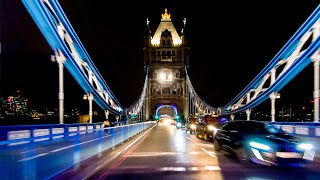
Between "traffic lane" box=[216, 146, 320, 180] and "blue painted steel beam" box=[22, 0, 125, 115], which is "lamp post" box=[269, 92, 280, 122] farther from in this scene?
"traffic lane" box=[216, 146, 320, 180]

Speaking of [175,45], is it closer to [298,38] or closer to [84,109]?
[84,109]

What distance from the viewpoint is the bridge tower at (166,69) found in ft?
456

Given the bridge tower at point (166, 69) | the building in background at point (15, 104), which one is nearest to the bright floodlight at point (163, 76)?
the bridge tower at point (166, 69)

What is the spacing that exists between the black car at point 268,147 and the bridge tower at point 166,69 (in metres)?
117

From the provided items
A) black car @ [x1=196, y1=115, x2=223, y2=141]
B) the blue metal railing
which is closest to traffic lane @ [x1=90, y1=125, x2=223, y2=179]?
the blue metal railing

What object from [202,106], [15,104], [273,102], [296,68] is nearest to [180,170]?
[273,102]

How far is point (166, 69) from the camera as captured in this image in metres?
144

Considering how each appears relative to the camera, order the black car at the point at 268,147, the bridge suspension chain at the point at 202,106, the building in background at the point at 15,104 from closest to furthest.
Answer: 1. the black car at the point at 268,147
2. the bridge suspension chain at the point at 202,106
3. the building in background at the point at 15,104

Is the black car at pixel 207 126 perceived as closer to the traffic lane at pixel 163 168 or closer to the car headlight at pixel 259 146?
the traffic lane at pixel 163 168

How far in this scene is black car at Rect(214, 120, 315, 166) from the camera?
12.3m

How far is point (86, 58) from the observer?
1722 inches

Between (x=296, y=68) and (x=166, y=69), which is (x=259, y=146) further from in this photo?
(x=166, y=69)

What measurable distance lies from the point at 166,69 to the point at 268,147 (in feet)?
432

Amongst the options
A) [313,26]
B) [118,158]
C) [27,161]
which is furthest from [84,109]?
[27,161]
